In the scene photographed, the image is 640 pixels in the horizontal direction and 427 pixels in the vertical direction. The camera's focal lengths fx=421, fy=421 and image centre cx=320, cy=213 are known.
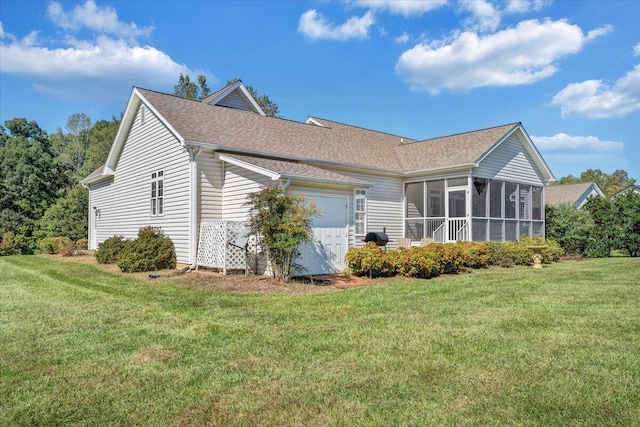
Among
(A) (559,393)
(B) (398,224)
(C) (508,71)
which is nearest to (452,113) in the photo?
(C) (508,71)

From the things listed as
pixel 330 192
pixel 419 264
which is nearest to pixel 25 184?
pixel 330 192

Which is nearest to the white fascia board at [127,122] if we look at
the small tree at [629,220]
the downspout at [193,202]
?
the downspout at [193,202]

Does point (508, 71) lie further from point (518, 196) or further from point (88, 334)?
point (88, 334)

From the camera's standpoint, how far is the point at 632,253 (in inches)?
781

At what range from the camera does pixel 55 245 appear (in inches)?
845

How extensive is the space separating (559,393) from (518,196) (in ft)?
56.9

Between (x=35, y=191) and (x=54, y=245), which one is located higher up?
(x=35, y=191)

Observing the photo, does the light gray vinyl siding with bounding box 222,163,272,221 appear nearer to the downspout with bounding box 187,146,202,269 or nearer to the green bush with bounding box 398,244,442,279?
the downspout with bounding box 187,146,202,269

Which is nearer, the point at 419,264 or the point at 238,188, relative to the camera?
the point at 419,264

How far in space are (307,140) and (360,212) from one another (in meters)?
4.00

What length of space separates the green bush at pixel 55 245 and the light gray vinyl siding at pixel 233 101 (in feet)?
33.0

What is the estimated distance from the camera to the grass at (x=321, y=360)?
10.6ft

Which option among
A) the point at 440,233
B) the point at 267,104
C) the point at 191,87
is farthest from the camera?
the point at 267,104

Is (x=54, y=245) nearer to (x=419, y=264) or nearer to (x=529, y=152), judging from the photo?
(x=419, y=264)
